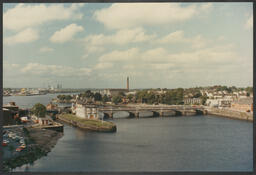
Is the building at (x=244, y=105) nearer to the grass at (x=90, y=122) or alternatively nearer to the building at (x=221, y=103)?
the building at (x=221, y=103)

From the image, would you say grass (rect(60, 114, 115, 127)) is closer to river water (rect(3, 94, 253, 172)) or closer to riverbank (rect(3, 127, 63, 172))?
river water (rect(3, 94, 253, 172))

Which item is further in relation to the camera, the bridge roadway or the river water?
the bridge roadway

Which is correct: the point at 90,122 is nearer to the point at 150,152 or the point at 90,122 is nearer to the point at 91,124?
the point at 91,124

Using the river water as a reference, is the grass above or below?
above

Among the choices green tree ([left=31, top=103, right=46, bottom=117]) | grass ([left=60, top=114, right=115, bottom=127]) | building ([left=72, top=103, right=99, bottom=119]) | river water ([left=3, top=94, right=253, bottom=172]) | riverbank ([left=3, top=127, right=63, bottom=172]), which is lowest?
river water ([left=3, top=94, right=253, bottom=172])

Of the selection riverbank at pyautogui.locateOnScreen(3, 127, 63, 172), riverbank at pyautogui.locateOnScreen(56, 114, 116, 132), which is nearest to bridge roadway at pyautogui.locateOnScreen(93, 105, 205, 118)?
riverbank at pyautogui.locateOnScreen(56, 114, 116, 132)

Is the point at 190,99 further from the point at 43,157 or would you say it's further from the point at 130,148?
the point at 43,157

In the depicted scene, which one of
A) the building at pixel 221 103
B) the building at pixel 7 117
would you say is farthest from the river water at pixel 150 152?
the building at pixel 221 103
